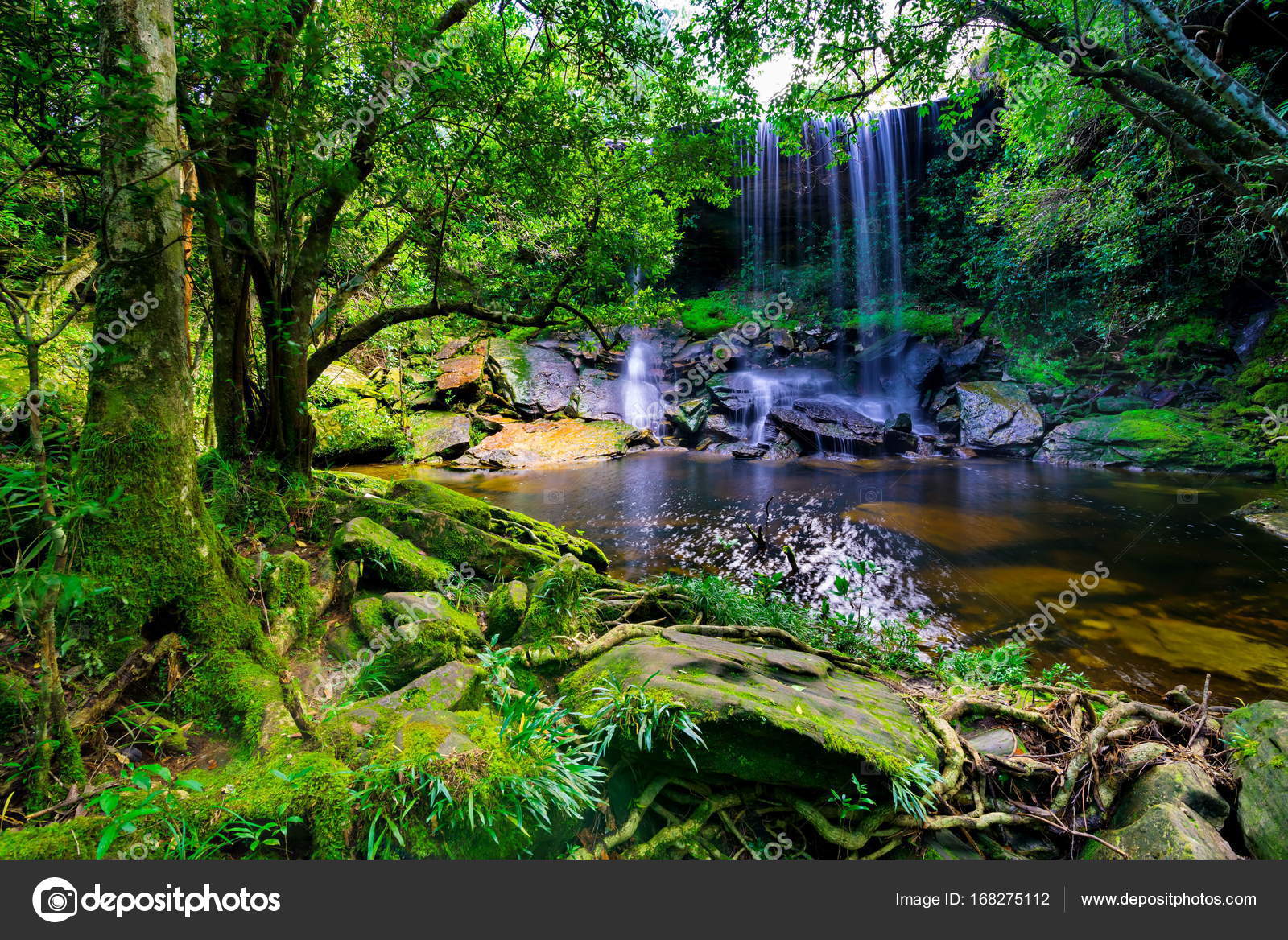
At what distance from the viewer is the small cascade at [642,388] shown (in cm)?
1967

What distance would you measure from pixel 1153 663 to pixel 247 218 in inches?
342

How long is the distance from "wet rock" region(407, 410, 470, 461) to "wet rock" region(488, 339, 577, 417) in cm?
255

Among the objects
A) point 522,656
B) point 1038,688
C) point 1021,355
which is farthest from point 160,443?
point 1021,355

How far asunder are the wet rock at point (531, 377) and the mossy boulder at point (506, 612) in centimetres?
1499

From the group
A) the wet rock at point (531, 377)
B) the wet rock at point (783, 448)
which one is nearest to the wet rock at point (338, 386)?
the wet rock at point (531, 377)

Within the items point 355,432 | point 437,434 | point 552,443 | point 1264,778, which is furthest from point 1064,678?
point 437,434

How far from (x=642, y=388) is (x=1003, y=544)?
607 inches

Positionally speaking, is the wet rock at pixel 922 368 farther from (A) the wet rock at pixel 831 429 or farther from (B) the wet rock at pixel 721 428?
(B) the wet rock at pixel 721 428

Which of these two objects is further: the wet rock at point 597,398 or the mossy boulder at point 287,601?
the wet rock at point 597,398

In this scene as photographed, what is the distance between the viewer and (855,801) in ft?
6.08

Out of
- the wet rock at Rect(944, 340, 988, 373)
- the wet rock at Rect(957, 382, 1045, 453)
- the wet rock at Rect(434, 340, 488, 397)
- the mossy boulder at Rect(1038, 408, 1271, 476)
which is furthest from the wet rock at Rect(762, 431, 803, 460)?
the wet rock at Rect(434, 340, 488, 397)

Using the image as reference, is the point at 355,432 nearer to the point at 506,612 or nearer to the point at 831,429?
the point at 506,612

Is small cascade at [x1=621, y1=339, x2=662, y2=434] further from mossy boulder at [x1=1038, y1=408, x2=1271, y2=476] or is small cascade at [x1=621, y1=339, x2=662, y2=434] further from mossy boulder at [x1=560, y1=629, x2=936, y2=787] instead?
mossy boulder at [x1=560, y1=629, x2=936, y2=787]

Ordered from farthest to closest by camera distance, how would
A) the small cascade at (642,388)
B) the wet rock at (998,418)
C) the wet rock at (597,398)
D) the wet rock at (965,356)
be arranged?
the small cascade at (642,388), the wet rock at (597,398), the wet rock at (965,356), the wet rock at (998,418)
